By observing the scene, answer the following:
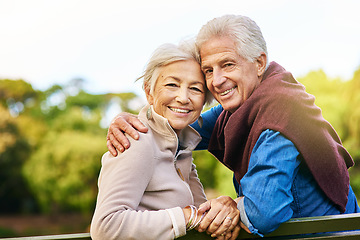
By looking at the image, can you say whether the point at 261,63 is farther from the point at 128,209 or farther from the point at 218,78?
the point at 128,209

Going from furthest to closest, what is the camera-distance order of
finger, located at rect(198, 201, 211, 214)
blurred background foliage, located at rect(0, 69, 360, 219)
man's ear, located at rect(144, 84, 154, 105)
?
blurred background foliage, located at rect(0, 69, 360, 219) < man's ear, located at rect(144, 84, 154, 105) < finger, located at rect(198, 201, 211, 214)

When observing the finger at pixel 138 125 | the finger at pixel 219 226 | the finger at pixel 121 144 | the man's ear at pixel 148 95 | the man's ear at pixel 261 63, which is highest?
the man's ear at pixel 261 63

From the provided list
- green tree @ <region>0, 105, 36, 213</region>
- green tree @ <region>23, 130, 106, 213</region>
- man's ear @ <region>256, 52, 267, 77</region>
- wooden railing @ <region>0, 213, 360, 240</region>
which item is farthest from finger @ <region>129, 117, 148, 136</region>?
green tree @ <region>0, 105, 36, 213</region>

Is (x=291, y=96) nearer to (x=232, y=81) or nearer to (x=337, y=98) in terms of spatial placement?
(x=232, y=81)

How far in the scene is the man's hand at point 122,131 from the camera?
174cm

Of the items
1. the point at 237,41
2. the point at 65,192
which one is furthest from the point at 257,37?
the point at 65,192

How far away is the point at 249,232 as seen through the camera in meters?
1.62

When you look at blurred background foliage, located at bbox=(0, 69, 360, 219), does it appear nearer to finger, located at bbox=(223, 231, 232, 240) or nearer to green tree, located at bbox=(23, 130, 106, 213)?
green tree, located at bbox=(23, 130, 106, 213)

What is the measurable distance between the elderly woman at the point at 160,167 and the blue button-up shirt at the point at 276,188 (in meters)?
0.12

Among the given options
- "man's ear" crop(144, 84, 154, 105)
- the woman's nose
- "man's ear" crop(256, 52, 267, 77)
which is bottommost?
"man's ear" crop(144, 84, 154, 105)

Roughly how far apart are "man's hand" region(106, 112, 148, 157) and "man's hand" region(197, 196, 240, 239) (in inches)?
16.7

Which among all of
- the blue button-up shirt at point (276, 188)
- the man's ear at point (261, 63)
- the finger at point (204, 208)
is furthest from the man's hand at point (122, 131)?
the man's ear at point (261, 63)

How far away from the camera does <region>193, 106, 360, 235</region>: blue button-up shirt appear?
1549 millimetres

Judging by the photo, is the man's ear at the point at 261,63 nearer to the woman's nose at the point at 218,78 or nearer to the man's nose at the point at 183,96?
the woman's nose at the point at 218,78
